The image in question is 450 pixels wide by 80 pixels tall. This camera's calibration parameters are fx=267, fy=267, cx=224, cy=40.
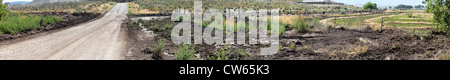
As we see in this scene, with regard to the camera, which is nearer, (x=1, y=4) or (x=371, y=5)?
(x=1, y=4)

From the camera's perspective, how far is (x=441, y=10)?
30.7ft

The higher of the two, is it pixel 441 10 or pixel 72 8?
pixel 72 8

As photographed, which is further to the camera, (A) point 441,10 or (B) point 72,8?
(B) point 72,8

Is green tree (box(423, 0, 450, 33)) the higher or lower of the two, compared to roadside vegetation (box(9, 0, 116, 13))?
lower

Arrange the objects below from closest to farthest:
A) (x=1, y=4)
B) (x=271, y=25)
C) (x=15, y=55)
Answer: (x=15, y=55) → (x=1, y=4) → (x=271, y=25)

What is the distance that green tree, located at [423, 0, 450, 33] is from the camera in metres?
9.34

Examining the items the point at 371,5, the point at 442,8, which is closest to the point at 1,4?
the point at 442,8

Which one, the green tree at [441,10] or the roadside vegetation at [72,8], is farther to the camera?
the roadside vegetation at [72,8]

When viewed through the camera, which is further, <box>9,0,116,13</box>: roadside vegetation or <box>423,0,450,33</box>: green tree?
<box>9,0,116,13</box>: roadside vegetation

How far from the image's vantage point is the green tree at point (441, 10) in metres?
9.34

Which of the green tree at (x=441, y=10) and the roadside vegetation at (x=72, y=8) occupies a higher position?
the roadside vegetation at (x=72, y=8)
